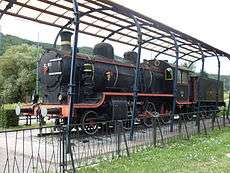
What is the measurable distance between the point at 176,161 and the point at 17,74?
45.4 meters

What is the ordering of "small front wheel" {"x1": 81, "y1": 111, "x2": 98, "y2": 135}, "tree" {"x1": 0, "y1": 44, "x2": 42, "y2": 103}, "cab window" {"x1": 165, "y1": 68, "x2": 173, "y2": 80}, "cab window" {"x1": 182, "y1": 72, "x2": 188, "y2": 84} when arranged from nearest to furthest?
"small front wheel" {"x1": 81, "y1": 111, "x2": 98, "y2": 135}, "cab window" {"x1": 165, "y1": 68, "x2": 173, "y2": 80}, "cab window" {"x1": 182, "y1": 72, "x2": 188, "y2": 84}, "tree" {"x1": 0, "y1": 44, "x2": 42, "y2": 103}

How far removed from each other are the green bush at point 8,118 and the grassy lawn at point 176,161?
8.94 meters

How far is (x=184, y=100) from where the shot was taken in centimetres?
2119

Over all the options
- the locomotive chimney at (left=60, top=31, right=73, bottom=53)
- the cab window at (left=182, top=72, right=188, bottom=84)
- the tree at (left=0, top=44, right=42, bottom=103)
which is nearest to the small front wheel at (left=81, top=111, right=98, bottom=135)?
the locomotive chimney at (left=60, top=31, right=73, bottom=53)

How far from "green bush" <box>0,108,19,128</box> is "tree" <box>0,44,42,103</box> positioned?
2933 cm

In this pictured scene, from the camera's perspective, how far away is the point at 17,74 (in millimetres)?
52188

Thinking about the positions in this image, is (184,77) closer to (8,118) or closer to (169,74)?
(169,74)

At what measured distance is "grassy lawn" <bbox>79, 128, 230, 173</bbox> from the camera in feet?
27.7

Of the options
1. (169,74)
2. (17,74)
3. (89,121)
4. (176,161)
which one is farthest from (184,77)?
(17,74)

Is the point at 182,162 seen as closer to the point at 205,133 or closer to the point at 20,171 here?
the point at 20,171

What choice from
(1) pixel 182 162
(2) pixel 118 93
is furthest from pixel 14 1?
(1) pixel 182 162

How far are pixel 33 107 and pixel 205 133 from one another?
6.74 meters

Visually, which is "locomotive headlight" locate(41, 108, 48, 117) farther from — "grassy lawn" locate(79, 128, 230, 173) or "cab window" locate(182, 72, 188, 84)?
"cab window" locate(182, 72, 188, 84)

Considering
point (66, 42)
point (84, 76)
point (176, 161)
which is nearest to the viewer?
point (176, 161)
